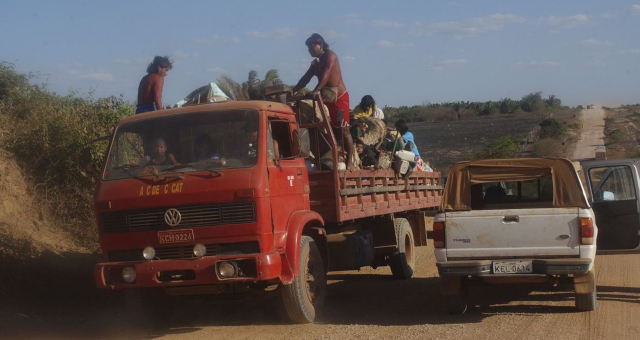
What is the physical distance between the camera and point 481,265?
7.89m

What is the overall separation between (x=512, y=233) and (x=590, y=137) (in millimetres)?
41851

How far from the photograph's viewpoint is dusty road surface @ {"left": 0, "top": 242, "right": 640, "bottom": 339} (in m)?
7.57

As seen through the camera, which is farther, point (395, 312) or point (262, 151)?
point (395, 312)

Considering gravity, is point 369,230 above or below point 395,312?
above

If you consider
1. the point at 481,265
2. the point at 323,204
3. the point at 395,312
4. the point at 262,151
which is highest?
the point at 262,151

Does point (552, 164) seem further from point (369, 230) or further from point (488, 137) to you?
point (488, 137)

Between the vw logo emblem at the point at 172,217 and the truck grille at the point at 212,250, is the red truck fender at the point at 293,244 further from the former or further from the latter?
the vw logo emblem at the point at 172,217

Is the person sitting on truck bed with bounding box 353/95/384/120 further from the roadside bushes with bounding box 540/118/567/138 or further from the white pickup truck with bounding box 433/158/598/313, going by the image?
the roadside bushes with bounding box 540/118/567/138

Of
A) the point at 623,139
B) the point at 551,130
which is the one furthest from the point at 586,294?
the point at 623,139

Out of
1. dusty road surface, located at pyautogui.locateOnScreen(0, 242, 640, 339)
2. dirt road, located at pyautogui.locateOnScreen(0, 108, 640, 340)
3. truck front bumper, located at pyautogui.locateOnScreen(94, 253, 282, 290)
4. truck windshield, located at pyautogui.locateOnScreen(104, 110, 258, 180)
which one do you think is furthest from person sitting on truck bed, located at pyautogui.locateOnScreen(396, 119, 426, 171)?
truck front bumper, located at pyautogui.locateOnScreen(94, 253, 282, 290)

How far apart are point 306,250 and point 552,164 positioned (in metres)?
2.93

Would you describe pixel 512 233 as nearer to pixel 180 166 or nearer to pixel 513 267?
pixel 513 267

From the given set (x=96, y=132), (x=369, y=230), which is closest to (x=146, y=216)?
(x=369, y=230)

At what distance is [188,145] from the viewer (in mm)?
7926
